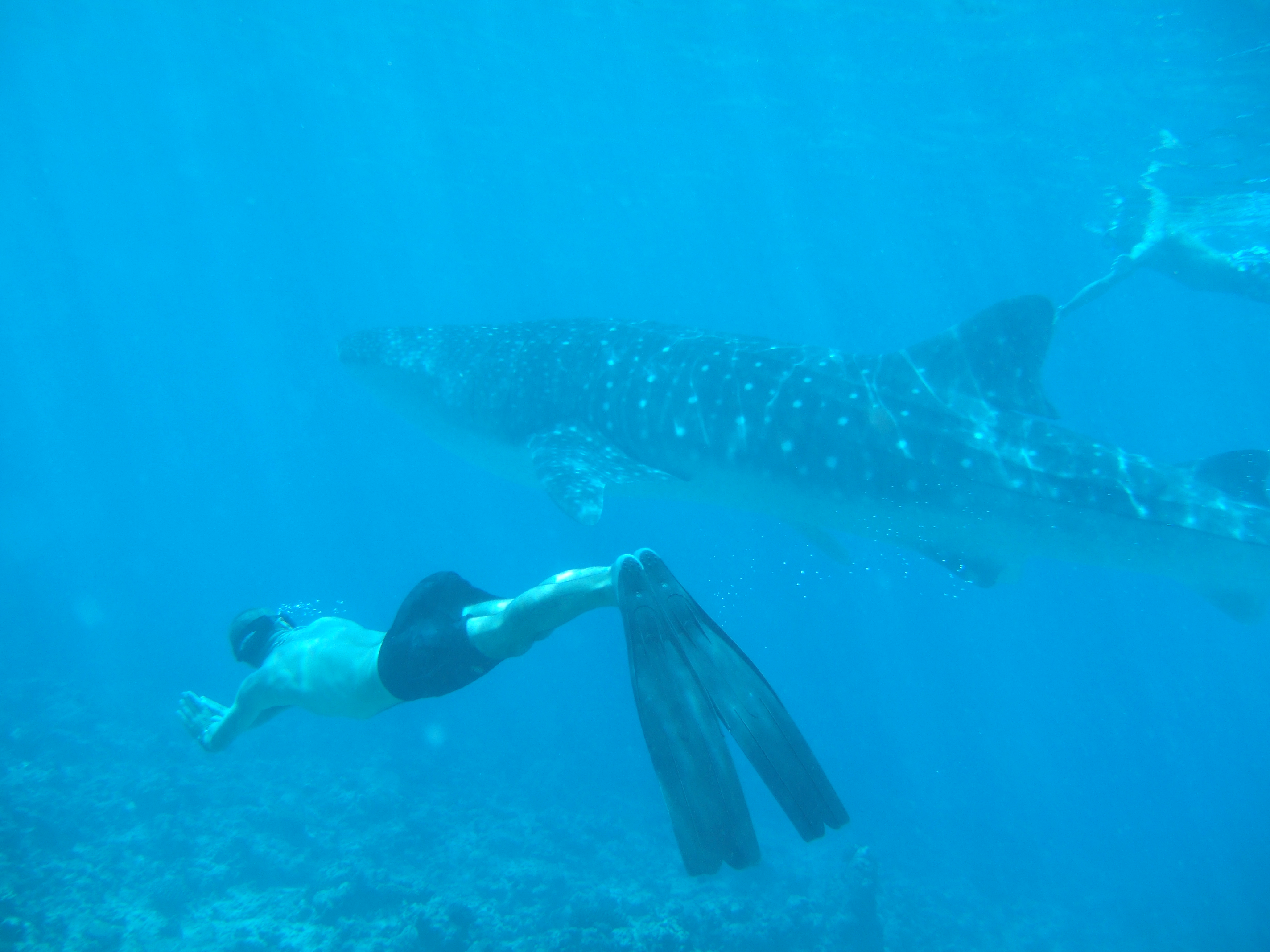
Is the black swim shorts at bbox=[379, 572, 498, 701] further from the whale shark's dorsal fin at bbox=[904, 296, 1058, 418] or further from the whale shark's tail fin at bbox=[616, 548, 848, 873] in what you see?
the whale shark's dorsal fin at bbox=[904, 296, 1058, 418]

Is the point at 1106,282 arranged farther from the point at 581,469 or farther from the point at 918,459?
the point at 581,469

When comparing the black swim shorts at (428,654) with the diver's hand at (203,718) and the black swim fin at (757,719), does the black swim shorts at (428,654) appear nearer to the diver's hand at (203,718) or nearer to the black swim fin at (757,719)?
the black swim fin at (757,719)

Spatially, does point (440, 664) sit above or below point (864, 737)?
below

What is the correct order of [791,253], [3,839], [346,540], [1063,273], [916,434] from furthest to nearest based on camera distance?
1. [791,253]
2. [1063,273]
3. [346,540]
4. [3,839]
5. [916,434]

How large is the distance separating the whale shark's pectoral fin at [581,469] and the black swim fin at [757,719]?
3347mm

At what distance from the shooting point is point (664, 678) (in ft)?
9.37

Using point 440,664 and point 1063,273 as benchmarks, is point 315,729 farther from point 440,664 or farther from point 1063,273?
point 1063,273

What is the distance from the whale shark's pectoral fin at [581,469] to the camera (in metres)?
6.57

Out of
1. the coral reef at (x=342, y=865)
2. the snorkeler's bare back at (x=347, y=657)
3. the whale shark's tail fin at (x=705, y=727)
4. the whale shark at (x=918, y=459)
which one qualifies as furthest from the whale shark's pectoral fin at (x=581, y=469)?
the coral reef at (x=342, y=865)

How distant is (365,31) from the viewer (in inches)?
1022

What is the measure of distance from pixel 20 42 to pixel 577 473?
125 feet

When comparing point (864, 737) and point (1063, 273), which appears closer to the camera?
point (864, 737)

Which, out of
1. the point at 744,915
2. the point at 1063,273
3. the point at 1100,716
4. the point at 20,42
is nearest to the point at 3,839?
the point at 744,915

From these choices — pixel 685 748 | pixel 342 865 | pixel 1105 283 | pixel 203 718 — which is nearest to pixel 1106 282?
pixel 1105 283
